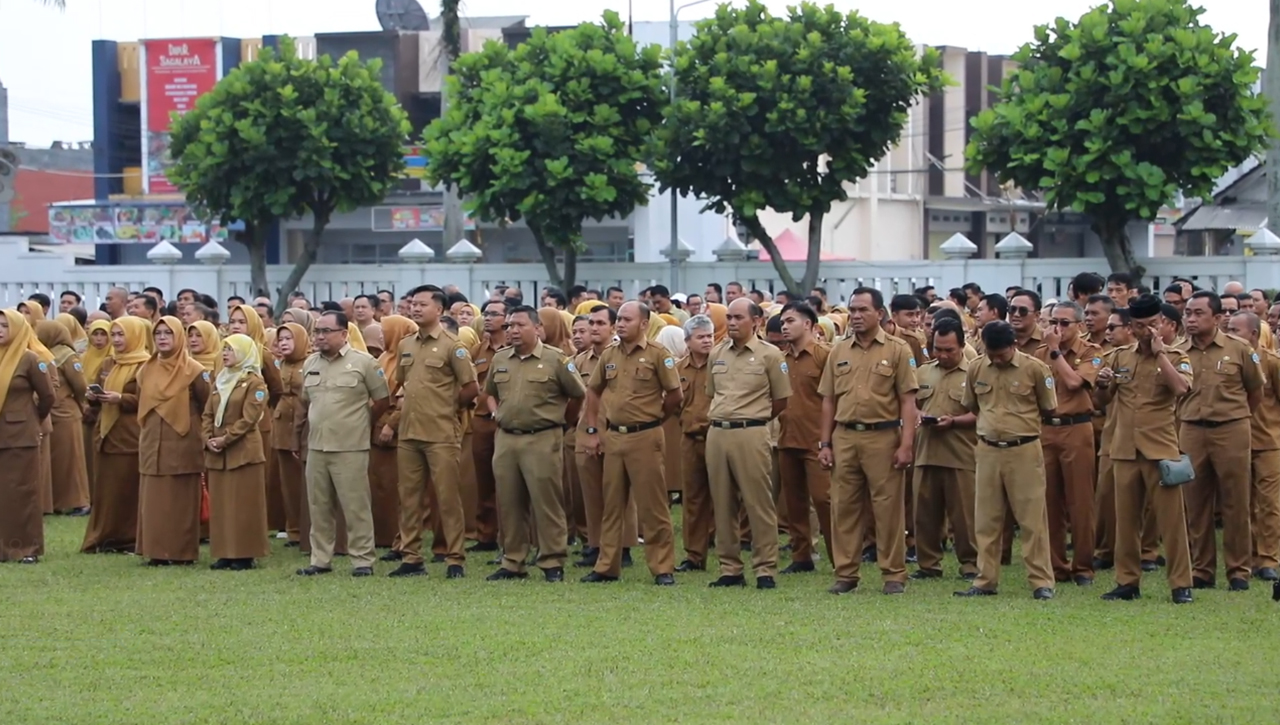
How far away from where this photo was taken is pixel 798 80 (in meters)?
27.7

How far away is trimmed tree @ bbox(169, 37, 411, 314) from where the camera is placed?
30.6 metres

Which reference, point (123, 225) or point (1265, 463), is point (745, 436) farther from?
point (123, 225)

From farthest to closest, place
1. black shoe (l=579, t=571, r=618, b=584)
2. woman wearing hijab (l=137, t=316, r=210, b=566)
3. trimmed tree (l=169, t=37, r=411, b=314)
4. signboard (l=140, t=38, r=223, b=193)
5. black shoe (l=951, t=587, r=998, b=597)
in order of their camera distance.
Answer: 1. signboard (l=140, t=38, r=223, b=193)
2. trimmed tree (l=169, t=37, r=411, b=314)
3. woman wearing hijab (l=137, t=316, r=210, b=566)
4. black shoe (l=579, t=571, r=618, b=584)
5. black shoe (l=951, t=587, r=998, b=597)

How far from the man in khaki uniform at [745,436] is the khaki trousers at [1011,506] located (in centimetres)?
140

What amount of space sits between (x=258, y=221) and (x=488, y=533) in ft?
60.3

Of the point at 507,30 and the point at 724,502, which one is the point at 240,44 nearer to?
the point at 507,30

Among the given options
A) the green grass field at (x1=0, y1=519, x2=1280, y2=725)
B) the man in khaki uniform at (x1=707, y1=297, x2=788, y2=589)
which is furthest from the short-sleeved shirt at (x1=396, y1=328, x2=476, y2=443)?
the man in khaki uniform at (x1=707, y1=297, x2=788, y2=589)

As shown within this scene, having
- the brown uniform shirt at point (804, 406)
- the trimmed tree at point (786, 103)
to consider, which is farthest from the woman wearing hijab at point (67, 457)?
the trimmed tree at point (786, 103)

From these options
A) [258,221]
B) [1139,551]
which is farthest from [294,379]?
[258,221]

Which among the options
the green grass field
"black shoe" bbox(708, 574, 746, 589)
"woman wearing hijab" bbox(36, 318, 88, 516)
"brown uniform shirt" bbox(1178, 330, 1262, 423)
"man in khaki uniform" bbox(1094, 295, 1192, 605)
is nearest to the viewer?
the green grass field

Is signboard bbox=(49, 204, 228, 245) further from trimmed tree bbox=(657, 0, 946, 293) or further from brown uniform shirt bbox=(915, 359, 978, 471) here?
brown uniform shirt bbox=(915, 359, 978, 471)

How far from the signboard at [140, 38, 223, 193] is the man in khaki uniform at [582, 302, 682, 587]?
127 ft

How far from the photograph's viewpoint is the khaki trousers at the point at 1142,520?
11.2 metres

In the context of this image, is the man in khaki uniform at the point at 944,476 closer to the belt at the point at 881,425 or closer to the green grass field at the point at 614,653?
the green grass field at the point at 614,653
